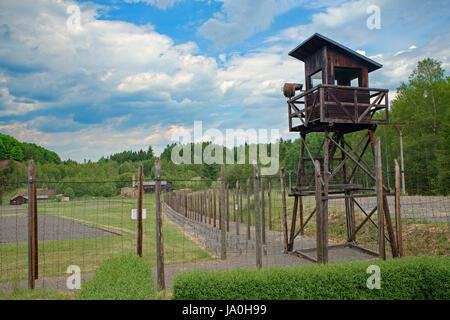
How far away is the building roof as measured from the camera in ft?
37.9

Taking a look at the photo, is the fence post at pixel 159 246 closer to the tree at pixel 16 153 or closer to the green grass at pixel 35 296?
the green grass at pixel 35 296

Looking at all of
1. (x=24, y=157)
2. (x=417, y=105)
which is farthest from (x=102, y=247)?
(x=24, y=157)

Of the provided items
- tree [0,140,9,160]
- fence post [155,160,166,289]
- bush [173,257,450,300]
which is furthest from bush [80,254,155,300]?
tree [0,140,9,160]

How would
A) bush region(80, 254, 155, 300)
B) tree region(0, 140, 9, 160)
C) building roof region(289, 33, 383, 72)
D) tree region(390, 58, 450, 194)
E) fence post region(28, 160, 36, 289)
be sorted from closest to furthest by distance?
bush region(80, 254, 155, 300), fence post region(28, 160, 36, 289), building roof region(289, 33, 383, 72), tree region(390, 58, 450, 194), tree region(0, 140, 9, 160)

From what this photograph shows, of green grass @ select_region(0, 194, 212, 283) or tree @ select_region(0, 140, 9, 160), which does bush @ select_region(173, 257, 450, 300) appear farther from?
tree @ select_region(0, 140, 9, 160)

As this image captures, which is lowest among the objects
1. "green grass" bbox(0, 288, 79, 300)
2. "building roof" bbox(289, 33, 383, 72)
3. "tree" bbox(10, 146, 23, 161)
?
"green grass" bbox(0, 288, 79, 300)

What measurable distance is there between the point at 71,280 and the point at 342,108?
1007 centimetres

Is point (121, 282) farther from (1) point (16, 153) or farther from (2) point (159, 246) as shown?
(1) point (16, 153)

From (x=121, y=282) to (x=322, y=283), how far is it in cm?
382

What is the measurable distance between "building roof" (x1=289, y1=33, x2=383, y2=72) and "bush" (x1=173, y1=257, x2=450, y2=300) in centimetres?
779

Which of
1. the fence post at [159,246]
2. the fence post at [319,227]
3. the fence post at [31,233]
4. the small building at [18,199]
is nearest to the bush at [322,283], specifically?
the fence post at [159,246]

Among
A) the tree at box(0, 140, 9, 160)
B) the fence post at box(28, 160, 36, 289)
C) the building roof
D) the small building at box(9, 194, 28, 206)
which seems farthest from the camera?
the tree at box(0, 140, 9, 160)

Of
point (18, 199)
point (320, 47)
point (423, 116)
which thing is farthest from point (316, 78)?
point (18, 199)

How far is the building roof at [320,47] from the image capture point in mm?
11547
